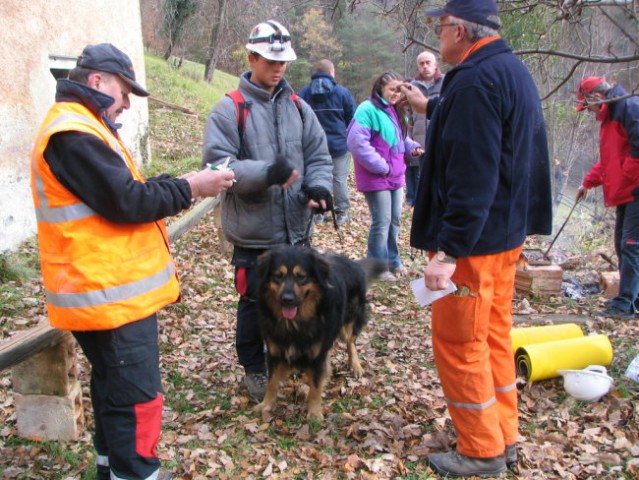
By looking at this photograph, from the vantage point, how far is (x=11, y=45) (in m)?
6.18

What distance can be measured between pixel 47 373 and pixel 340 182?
5713mm

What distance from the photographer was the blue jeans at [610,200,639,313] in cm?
543

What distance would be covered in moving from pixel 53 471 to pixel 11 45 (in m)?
5.07

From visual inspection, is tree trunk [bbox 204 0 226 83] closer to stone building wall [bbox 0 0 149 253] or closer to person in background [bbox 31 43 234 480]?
stone building wall [bbox 0 0 149 253]

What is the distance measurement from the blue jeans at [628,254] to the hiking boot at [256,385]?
386 cm

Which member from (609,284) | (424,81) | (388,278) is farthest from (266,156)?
(424,81)

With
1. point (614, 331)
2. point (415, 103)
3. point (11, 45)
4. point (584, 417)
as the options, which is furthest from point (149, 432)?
point (11, 45)

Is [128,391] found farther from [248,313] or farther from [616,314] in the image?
[616,314]

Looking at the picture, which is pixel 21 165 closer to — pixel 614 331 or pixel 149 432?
pixel 149 432

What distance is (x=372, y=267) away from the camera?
4578 mm

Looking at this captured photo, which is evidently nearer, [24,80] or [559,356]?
[559,356]

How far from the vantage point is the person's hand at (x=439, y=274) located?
104 inches

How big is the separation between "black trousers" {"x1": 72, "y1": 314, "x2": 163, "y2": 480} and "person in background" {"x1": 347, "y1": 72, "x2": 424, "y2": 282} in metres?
3.77

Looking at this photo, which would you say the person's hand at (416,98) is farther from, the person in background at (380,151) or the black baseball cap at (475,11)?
the person in background at (380,151)
